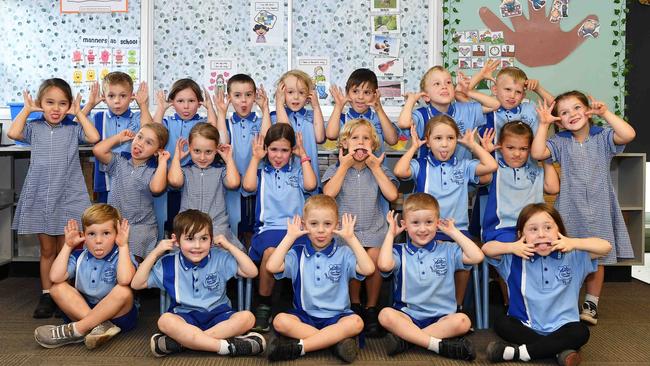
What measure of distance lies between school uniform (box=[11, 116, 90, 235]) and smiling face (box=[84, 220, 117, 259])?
22.0 inches

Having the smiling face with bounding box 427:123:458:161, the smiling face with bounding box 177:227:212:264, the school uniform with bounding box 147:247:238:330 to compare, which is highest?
the smiling face with bounding box 427:123:458:161

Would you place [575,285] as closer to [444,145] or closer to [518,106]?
[444,145]

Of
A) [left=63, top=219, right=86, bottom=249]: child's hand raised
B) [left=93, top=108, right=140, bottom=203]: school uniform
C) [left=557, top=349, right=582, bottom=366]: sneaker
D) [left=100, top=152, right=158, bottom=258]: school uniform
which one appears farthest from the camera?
[left=93, top=108, right=140, bottom=203]: school uniform

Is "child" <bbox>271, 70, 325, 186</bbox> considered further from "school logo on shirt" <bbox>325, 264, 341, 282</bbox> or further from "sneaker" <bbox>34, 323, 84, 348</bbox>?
"sneaker" <bbox>34, 323, 84, 348</bbox>

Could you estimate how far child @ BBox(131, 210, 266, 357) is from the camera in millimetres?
2340

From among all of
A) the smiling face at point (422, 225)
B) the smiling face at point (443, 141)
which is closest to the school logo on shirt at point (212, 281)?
the smiling face at point (422, 225)

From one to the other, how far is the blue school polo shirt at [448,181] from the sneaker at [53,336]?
5.32 feet

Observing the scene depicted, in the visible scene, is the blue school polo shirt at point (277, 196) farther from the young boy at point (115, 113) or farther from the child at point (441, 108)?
the young boy at point (115, 113)

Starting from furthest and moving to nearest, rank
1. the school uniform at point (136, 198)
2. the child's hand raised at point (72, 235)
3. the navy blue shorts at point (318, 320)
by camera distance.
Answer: the school uniform at point (136, 198)
the child's hand raised at point (72, 235)
the navy blue shorts at point (318, 320)

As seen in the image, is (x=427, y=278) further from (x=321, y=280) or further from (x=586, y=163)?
(x=586, y=163)

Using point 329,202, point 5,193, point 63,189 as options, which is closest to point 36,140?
point 63,189

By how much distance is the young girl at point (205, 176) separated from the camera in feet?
9.44

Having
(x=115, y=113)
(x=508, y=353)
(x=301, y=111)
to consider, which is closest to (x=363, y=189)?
(x=301, y=111)

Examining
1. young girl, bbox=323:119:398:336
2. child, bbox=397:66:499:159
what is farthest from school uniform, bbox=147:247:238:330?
child, bbox=397:66:499:159
